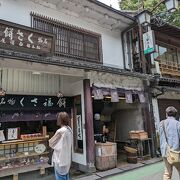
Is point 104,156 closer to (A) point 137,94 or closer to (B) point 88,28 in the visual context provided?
(A) point 137,94

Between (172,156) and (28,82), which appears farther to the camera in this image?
(28,82)

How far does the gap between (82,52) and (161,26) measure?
6557 millimetres

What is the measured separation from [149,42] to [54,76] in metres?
5.95

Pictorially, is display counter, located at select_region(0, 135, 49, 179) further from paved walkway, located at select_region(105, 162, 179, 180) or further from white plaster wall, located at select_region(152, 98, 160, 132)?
white plaster wall, located at select_region(152, 98, 160, 132)

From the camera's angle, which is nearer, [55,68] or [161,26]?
[55,68]

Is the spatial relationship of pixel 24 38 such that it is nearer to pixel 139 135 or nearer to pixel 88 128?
pixel 88 128

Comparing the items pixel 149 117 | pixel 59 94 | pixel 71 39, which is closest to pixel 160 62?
pixel 149 117

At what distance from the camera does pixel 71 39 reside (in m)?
10.7

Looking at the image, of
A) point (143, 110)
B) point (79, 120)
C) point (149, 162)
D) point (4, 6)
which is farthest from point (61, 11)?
point (149, 162)

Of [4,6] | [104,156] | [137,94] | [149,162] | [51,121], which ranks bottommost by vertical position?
[149,162]

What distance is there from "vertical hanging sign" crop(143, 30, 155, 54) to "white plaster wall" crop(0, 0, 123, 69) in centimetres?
151

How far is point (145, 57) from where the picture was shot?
519 inches

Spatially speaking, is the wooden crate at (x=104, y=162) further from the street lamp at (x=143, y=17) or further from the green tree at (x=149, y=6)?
the green tree at (x=149, y=6)

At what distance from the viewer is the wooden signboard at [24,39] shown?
23.2ft
